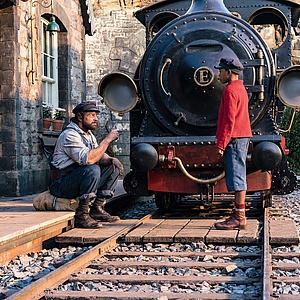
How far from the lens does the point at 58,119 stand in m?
10.6

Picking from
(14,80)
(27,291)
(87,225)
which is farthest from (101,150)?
(14,80)

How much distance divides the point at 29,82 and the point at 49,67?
1.51 metres

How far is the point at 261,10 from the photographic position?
22.8ft

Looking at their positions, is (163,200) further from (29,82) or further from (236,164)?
(29,82)

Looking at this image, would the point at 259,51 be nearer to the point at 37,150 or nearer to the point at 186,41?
the point at 186,41

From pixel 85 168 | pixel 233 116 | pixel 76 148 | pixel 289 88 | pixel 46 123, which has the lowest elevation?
pixel 85 168

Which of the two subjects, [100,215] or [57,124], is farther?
[57,124]

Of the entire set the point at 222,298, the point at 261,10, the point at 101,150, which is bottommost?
the point at 222,298

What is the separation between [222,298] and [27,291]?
1.01 m

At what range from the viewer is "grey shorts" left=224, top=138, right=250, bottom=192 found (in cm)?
540

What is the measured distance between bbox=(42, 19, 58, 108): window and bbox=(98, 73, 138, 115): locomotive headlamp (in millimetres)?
4196

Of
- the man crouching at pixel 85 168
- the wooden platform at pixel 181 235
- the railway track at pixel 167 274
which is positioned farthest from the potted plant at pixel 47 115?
the railway track at pixel 167 274

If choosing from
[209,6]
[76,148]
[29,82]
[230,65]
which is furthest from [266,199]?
[29,82]

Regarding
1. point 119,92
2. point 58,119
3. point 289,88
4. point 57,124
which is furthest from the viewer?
point 58,119
